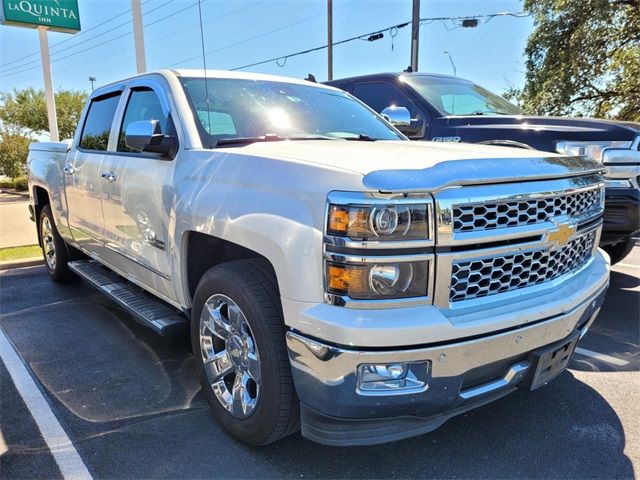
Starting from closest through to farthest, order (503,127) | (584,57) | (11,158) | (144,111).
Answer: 1. (144,111)
2. (503,127)
3. (584,57)
4. (11,158)

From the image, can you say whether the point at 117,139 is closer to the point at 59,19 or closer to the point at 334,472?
the point at 334,472

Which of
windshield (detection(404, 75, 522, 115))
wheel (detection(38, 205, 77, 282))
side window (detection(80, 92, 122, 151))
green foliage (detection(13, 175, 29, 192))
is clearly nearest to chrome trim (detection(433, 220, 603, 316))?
side window (detection(80, 92, 122, 151))

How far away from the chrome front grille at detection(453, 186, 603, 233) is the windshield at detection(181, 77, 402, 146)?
4.91ft

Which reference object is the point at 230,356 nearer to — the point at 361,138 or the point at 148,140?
the point at 148,140

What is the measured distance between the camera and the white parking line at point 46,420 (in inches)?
97.5

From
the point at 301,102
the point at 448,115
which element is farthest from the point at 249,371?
the point at 448,115

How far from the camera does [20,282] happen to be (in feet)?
19.3

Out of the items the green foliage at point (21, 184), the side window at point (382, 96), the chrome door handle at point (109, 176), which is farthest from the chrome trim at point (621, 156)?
the green foliage at point (21, 184)

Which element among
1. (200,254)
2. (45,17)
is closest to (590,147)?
(200,254)

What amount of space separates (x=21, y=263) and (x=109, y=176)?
3.84 meters

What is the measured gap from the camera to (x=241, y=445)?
8.64ft

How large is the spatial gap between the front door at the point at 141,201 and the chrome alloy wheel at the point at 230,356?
565 mm

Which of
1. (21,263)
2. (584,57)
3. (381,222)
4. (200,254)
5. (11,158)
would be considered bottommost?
(21,263)

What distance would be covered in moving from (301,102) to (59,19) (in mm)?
12821
